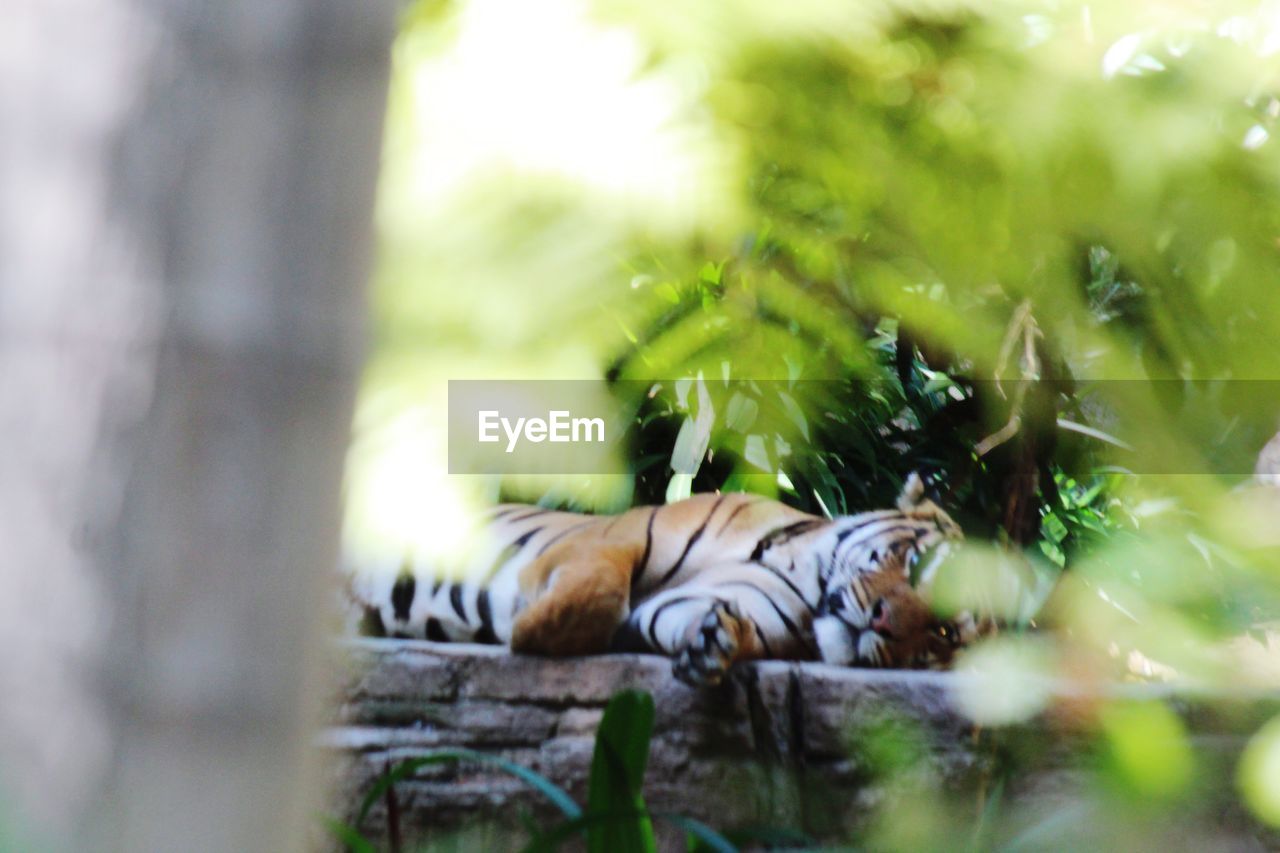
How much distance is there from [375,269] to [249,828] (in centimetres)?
17

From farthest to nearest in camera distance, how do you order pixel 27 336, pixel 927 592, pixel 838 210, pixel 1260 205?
pixel 927 592 < pixel 838 210 < pixel 1260 205 < pixel 27 336

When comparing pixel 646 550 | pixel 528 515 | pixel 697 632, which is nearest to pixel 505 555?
pixel 528 515

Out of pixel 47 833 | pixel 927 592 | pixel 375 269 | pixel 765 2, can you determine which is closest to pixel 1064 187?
pixel 765 2

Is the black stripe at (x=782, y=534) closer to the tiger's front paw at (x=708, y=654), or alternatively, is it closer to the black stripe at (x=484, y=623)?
the tiger's front paw at (x=708, y=654)

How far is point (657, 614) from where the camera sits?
149 centimetres

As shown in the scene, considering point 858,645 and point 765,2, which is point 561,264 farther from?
point 858,645

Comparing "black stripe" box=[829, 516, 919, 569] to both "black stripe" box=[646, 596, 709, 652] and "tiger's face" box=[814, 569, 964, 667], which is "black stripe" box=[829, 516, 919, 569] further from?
"black stripe" box=[646, 596, 709, 652]

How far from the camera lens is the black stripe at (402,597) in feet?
5.15

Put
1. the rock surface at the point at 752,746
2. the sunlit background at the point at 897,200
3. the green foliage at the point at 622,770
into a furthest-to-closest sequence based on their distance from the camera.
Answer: the rock surface at the point at 752,746
the green foliage at the point at 622,770
the sunlit background at the point at 897,200

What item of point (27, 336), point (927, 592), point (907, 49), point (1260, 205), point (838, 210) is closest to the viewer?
point (27, 336)

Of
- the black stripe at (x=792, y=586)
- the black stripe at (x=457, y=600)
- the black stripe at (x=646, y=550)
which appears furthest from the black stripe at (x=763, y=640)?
the black stripe at (x=457, y=600)

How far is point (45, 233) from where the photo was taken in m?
0.27

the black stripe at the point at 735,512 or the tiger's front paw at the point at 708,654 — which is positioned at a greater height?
the black stripe at the point at 735,512

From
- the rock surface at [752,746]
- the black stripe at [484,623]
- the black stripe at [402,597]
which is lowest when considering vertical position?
the rock surface at [752,746]
